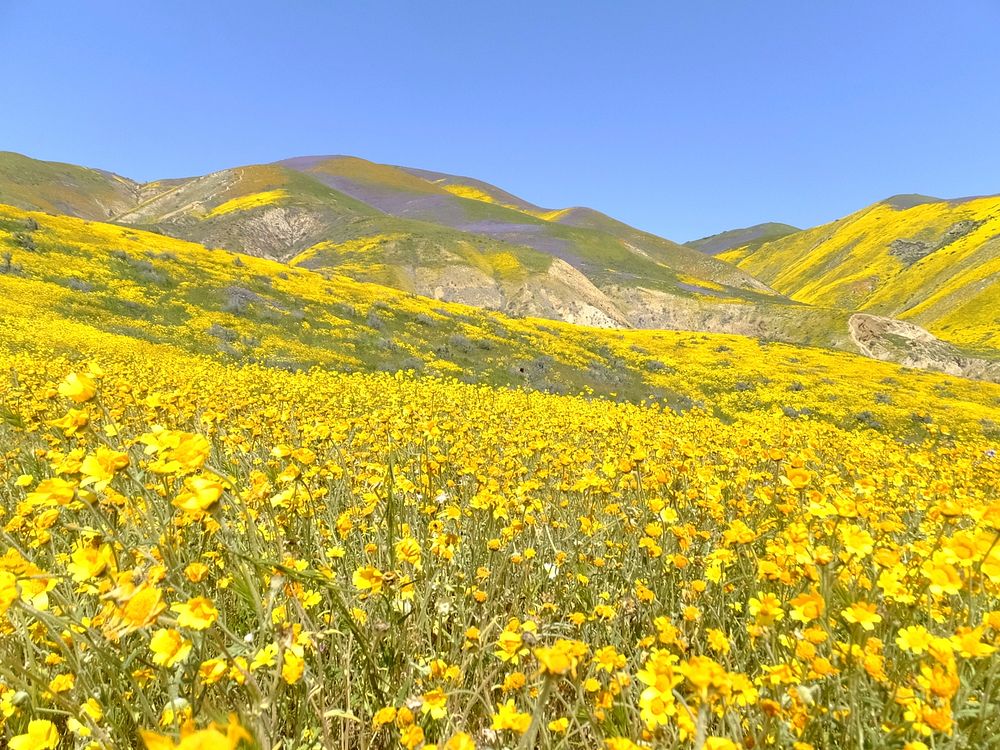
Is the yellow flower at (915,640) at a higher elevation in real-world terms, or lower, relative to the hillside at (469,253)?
lower

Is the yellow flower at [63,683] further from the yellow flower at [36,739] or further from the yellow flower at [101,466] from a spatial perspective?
the yellow flower at [101,466]

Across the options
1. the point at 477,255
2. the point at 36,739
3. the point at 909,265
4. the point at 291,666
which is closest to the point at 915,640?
the point at 291,666

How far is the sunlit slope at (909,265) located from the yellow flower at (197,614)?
56.9m

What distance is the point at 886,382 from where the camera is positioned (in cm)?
2311

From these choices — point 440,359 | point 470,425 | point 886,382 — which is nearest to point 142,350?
point 440,359

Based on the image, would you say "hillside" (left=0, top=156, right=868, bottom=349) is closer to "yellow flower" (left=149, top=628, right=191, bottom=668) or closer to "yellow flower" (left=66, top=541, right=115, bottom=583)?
"yellow flower" (left=66, top=541, right=115, bottom=583)

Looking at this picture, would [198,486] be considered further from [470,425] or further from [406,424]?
[470,425]

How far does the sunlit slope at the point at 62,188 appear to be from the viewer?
200 feet

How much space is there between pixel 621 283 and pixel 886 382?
123 ft

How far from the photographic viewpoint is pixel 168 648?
1.35 meters

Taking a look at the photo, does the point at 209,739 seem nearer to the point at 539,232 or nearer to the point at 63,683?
the point at 63,683

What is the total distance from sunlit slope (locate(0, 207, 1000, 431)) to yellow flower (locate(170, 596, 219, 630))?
514 inches

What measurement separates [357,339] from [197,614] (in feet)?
58.6

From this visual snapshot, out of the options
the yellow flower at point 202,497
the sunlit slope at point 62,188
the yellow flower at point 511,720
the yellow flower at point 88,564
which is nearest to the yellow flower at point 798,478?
the yellow flower at point 511,720
